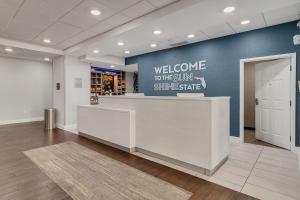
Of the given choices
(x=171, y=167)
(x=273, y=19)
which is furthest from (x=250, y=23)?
(x=171, y=167)

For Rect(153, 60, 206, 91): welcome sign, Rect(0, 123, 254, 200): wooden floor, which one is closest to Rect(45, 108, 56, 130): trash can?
Rect(0, 123, 254, 200): wooden floor

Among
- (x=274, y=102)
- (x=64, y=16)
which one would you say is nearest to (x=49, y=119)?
(x=64, y=16)

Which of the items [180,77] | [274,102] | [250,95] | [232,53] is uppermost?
[232,53]

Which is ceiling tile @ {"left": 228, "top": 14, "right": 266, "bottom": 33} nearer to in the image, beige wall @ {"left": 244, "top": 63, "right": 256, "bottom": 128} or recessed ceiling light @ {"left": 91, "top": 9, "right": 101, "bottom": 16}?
beige wall @ {"left": 244, "top": 63, "right": 256, "bottom": 128}

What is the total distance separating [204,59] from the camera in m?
5.05

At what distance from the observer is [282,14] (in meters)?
3.41

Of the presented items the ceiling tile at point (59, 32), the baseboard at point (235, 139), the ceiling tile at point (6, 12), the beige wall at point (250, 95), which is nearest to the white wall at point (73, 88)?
the ceiling tile at point (59, 32)

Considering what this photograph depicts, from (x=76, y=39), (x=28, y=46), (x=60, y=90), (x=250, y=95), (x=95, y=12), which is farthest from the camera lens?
(x=60, y=90)

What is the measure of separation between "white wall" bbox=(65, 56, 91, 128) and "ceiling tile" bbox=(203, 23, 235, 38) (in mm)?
4795

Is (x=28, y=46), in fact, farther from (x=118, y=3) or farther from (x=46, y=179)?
(x=46, y=179)

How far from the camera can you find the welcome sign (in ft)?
17.0

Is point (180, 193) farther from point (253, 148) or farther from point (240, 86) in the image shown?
point (240, 86)

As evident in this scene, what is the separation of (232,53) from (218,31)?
0.72 metres

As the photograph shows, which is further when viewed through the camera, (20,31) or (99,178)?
(20,31)
